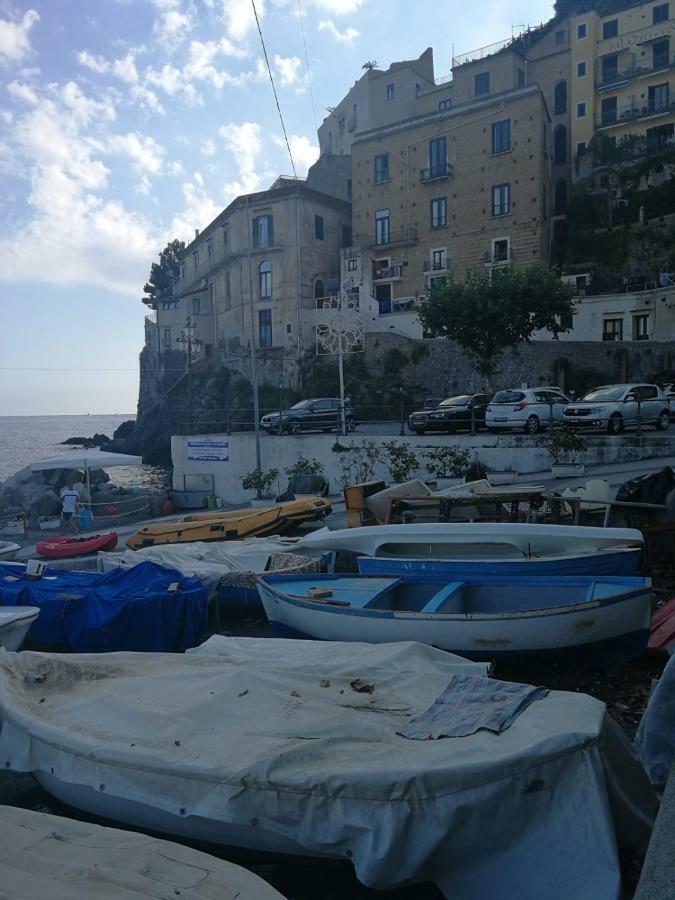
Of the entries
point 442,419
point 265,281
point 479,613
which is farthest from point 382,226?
point 479,613

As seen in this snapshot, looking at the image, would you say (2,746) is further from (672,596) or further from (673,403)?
(673,403)

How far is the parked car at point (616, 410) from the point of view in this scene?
18812 millimetres

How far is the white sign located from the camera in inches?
919

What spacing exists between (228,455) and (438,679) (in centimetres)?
1842

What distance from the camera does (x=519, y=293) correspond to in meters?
26.0

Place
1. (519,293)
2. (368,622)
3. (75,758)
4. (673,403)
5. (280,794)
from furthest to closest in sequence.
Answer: (519,293) → (673,403) → (368,622) → (75,758) → (280,794)

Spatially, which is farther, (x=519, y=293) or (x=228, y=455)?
(x=519, y=293)

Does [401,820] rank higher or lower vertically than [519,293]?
lower

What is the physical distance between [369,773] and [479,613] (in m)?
4.03

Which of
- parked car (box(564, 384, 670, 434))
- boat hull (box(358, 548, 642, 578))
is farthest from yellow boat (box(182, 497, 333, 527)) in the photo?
parked car (box(564, 384, 670, 434))

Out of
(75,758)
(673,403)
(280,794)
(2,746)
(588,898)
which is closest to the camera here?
(588,898)

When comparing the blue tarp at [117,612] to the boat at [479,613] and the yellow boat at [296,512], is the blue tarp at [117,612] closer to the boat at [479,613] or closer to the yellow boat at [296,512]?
the boat at [479,613]

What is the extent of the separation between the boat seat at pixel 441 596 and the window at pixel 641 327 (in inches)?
1218

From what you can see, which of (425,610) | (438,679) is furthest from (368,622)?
(438,679)
